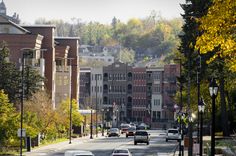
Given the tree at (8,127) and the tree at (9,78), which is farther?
the tree at (9,78)

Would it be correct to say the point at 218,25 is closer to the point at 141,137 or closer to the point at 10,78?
the point at 141,137

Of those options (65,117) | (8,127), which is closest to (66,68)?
(65,117)

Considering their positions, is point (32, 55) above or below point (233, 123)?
above

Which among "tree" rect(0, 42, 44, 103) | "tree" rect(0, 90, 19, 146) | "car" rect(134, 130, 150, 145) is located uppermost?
"tree" rect(0, 42, 44, 103)

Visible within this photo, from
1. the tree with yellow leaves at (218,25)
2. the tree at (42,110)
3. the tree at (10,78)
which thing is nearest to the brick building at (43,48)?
the tree at (42,110)

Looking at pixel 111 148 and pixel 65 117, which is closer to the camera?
pixel 111 148

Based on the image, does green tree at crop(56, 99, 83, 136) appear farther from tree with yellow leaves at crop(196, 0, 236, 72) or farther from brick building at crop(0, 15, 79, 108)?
tree with yellow leaves at crop(196, 0, 236, 72)

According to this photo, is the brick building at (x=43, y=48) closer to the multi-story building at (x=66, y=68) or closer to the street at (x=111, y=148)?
the multi-story building at (x=66, y=68)

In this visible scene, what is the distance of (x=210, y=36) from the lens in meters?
23.3

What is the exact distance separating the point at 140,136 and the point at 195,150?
4746 cm

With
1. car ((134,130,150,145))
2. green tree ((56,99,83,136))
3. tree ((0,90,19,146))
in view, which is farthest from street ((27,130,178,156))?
green tree ((56,99,83,136))

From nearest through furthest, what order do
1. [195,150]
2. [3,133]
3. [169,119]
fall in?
[195,150] → [3,133] → [169,119]

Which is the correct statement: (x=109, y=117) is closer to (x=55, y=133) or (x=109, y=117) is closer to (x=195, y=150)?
(x=55, y=133)

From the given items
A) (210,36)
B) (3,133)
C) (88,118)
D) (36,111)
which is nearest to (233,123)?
(36,111)
